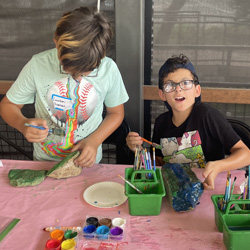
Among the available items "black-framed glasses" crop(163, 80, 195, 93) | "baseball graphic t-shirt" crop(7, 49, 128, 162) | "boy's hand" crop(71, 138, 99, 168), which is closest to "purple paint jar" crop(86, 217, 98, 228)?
"boy's hand" crop(71, 138, 99, 168)

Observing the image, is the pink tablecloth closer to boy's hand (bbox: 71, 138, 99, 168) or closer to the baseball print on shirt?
boy's hand (bbox: 71, 138, 99, 168)

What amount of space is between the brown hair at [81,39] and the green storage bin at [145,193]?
486 mm

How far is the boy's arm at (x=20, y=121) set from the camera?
4.30 ft

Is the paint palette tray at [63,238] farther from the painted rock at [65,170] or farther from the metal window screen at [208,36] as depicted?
the metal window screen at [208,36]

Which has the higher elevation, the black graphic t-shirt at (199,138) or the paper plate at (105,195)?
the black graphic t-shirt at (199,138)

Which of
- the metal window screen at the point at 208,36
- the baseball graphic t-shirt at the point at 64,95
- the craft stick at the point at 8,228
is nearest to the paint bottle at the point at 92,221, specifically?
the craft stick at the point at 8,228

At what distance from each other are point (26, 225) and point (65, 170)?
311 millimetres

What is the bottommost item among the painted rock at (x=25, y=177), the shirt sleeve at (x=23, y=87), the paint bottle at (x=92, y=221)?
the paint bottle at (x=92, y=221)

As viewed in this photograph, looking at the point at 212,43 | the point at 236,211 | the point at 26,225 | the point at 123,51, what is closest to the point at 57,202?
the point at 26,225

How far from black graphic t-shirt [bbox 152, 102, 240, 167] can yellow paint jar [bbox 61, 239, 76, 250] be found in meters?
0.72

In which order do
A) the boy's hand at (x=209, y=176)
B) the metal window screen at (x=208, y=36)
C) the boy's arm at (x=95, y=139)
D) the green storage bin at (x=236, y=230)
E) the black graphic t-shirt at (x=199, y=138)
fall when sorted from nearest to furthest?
1. the green storage bin at (x=236, y=230)
2. the boy's hand at (x=209, y=176)
3. the boy's arm at (x=95, y=139)
4. the black graphic t-shirt at (x=199, y=138)
5. the metal window screen at (x=208, y=36)

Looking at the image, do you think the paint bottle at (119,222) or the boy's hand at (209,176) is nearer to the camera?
the paint bottle at (119,222)

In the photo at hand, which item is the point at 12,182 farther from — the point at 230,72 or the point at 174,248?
the point at 230,72

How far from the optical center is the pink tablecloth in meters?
0.92
